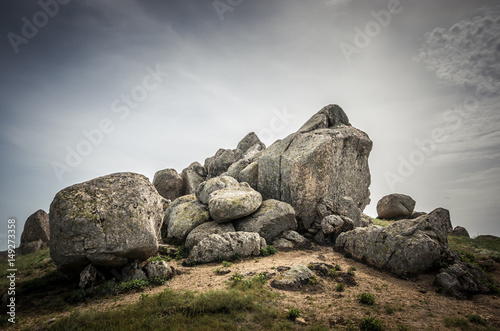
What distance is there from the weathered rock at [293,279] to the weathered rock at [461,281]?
730 centimetres

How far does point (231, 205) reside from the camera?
21.0 metres

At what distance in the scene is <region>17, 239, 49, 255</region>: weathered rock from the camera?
3025cm

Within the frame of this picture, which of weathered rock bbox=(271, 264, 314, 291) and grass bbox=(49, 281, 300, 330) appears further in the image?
weathered rock bbox=(271, 264, 314, 291)

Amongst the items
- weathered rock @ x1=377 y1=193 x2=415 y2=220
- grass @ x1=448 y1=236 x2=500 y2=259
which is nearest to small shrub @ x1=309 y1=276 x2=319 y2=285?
grass @ x1=448 y1=236 x2=500 y2=259

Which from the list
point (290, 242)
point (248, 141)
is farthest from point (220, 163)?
point (290, 242)

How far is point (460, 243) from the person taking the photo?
24.6 meters

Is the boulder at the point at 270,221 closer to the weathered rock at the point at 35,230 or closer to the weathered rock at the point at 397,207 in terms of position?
the weathered rock at the point at 397,207

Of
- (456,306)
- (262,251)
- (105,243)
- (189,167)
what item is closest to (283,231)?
(262,251)

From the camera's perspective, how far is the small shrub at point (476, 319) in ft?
30.0

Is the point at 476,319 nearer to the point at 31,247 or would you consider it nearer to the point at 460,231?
the point at 460,231

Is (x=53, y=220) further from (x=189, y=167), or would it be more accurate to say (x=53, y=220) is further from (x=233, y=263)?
(x=189, y=167)

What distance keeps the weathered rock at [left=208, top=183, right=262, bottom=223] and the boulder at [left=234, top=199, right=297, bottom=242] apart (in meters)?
0.75

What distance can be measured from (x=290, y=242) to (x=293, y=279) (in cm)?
871

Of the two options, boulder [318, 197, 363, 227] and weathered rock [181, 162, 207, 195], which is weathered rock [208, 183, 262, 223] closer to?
boulder [318, 197, 363, 227]
